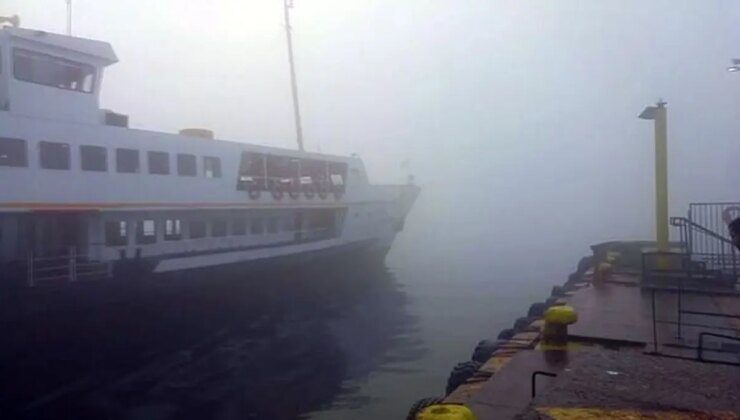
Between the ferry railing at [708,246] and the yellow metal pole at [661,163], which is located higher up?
the yellow metal pole at [661,163]

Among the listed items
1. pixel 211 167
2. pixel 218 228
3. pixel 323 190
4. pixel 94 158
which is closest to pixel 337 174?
pixel 323 190

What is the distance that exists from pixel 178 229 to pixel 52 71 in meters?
5.11

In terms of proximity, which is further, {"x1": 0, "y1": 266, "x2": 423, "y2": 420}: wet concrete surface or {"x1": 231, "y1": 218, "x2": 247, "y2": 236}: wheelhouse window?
{"x1": 231, "y1": 218, "x2": 247, "y2": 236}: wheelhouse window

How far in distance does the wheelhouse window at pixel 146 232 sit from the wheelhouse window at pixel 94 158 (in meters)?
2.08

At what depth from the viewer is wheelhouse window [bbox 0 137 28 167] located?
14168mm

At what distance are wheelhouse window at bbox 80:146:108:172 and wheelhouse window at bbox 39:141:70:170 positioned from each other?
0.41 metres

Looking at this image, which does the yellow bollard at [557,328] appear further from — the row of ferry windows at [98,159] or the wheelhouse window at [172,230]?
the wheelhouse window at [172,230]

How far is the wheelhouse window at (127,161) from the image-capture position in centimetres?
1669

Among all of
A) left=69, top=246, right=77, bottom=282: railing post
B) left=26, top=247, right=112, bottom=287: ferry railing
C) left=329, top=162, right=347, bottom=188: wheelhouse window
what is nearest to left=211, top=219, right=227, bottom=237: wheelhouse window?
left=26, top=247, right=112, bottom=287: ferry railing

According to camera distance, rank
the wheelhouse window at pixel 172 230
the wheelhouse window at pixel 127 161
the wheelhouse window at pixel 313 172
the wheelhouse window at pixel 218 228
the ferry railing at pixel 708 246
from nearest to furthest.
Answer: the ferry railing at pixel 708 246, the wheelhouse window at pixel 127 161, the wheelhouse window at pixel 172 230, the wheelhouse window at pixel 218 228, the wheelhouse window at pixel 313 172

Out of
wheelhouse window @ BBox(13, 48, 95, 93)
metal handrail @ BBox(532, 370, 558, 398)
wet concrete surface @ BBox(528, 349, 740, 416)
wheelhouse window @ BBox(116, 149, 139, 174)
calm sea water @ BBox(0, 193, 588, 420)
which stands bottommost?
calm sea water @ BBox(0, 193, 588, 420)

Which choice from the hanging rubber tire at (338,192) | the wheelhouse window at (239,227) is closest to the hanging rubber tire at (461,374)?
the wheelhouse window at (239,227)

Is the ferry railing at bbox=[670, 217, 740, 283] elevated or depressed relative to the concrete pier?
elevated

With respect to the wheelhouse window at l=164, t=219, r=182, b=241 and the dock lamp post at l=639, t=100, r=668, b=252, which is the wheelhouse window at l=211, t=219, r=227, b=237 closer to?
the wheelhouse window at l=164, t=219, r=182, b=241
